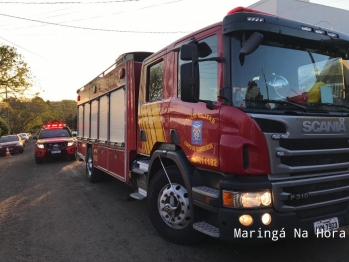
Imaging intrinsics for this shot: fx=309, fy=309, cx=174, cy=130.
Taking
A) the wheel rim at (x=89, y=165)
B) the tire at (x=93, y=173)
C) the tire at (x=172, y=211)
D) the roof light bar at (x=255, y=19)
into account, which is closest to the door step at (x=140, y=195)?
the tire at (x=172, y=211)

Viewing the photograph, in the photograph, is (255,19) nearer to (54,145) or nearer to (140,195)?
(140,195)

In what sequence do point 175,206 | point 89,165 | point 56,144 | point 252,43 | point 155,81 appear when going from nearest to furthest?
point 252,43, point 175,206, point 155,81, point 89,165, point 56,144

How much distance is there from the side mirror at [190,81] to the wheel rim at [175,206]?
4.04 feet

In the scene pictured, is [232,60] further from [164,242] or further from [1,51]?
[1,51]

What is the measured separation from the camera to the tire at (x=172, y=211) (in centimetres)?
389

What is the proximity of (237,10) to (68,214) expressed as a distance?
459cm

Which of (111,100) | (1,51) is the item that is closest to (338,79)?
(111,100)

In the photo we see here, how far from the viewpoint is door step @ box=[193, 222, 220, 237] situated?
3229 mm

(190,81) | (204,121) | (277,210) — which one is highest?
(190,81)

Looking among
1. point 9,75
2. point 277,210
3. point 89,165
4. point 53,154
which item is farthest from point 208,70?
point 9,75

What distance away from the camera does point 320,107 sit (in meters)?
3.57

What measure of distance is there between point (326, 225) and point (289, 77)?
167cm

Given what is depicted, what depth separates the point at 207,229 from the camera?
10.9ft

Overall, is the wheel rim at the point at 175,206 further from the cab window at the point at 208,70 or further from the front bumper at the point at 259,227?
the cab window at the point at 208,70
